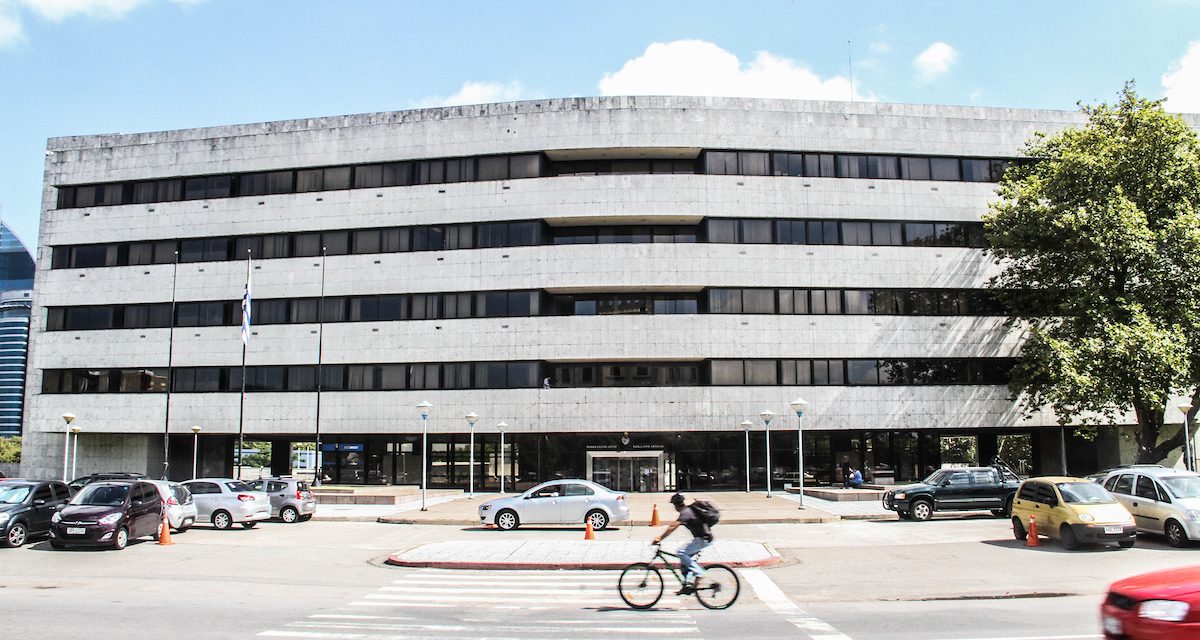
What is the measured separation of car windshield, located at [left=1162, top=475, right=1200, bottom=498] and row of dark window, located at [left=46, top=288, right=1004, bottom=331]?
24310mm

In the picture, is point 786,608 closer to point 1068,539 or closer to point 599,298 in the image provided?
point 1068,539

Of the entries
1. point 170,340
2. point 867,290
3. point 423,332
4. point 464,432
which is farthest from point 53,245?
point 867,290

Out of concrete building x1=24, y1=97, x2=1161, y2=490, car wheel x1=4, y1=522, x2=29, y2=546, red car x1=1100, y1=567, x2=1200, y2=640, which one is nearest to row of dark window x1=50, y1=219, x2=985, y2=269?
concrete building x1=24, y1=97, x2=1161, y2=490

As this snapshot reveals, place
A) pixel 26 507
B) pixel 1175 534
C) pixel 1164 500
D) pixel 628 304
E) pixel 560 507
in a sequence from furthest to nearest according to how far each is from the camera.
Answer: pixel 628 304 < pixel 560 507 < pixel 26 507 < pixel 1164 500 < pixel 1175 534

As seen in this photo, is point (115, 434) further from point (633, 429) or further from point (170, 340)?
point (633, 429)

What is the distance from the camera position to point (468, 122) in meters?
47.2

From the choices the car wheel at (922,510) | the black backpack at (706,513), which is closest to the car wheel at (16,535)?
the black backpack at (706,513)

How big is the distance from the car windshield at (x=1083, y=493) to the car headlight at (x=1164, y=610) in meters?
14.2

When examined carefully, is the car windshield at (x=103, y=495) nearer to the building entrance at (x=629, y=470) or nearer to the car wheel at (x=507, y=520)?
the car wheel at (x=507, y=520)

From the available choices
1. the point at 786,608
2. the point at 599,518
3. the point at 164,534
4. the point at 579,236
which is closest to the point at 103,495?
the point at 164,534

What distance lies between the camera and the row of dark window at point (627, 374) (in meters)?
44.5

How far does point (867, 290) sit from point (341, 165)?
30.4 metres

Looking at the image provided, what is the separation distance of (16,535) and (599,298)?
29886 mm

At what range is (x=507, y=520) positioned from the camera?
26.0 m
